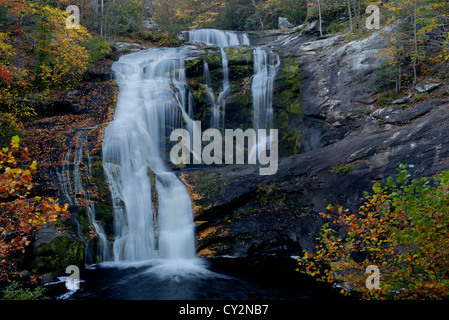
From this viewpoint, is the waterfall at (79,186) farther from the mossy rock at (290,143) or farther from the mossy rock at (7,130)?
the mossy rock at (290,143)

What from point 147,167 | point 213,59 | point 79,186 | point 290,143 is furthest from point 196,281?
point 213,59

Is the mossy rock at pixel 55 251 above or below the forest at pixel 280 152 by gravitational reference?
below

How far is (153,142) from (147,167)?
194cm

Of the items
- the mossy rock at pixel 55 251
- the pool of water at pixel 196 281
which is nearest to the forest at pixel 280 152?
the mossy rock at pixel 55 251

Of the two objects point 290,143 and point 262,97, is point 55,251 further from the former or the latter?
point 262,97

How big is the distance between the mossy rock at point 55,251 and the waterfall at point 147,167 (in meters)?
1.25

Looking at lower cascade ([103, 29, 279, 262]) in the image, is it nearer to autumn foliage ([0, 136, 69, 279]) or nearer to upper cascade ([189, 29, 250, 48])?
autumn foliage ([0, 136, 69, 279])

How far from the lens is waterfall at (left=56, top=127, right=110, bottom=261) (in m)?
9.06

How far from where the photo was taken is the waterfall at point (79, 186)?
9064mm

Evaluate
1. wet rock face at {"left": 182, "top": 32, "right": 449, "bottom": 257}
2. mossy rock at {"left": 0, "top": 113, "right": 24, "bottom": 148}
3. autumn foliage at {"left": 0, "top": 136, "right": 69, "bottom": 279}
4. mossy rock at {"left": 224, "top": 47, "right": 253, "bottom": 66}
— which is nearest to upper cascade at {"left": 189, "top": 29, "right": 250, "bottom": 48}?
mossy rock at {"left": 224, "top": 47, "right": 253, "bottom": 66}

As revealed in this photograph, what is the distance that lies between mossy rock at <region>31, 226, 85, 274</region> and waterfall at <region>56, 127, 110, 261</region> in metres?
0.38

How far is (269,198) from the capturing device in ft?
32.6

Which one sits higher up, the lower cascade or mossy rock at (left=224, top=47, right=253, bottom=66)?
mossy rock at (left=224, top=47, right=253, bottom=66)

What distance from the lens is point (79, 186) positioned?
31.7ft
